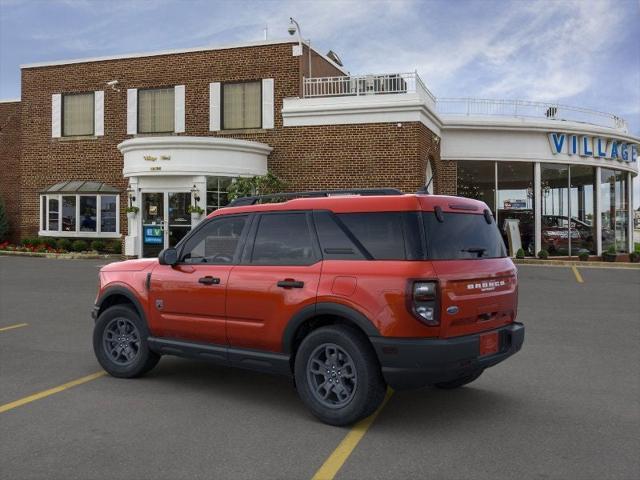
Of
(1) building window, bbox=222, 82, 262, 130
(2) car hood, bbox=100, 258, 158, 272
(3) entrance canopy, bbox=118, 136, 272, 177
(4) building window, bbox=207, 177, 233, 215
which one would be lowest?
(2) car hood, bbox=100, 258, 158, 272

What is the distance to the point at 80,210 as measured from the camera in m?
23.6

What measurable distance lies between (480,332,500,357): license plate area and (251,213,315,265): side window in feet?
4.91

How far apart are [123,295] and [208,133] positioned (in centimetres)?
1702

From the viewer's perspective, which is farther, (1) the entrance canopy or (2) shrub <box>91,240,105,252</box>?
(2) shrub <box>91,240,105,252</box>

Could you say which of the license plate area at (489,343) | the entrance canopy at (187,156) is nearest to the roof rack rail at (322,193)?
the license plate area at (489,343)

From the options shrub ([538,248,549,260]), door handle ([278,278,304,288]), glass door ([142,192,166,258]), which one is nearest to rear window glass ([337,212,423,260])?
door handle ([278,278,304,288])

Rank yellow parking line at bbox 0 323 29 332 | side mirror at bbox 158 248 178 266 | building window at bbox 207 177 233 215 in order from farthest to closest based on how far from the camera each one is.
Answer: building window at bbox 207 177 233 215 → yellow parking line at bbox 0 323 29 332 → side mirror at bbox 158 248 178 266

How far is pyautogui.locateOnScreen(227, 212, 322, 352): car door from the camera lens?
194 inches

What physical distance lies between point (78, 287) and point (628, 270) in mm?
15729

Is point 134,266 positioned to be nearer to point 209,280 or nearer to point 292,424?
point 209,280

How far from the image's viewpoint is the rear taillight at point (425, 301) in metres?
4.34

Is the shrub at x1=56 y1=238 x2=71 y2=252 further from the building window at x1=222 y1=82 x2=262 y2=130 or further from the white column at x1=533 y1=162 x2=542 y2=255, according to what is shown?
the white column at x1=533 y1=162 x2=542 y2=255

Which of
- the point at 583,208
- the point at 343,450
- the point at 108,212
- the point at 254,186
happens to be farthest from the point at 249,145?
the point at 343,450

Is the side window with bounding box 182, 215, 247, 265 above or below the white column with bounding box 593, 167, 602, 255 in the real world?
below
